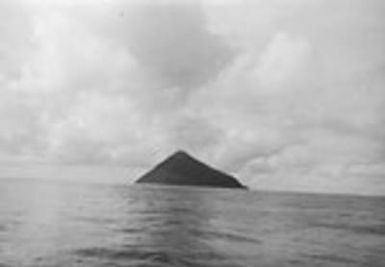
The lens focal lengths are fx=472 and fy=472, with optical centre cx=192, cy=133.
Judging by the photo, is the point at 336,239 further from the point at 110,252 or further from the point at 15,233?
the point at 15,233

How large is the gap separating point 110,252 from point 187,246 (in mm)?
5648

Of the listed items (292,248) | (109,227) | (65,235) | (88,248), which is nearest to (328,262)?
(292,248)

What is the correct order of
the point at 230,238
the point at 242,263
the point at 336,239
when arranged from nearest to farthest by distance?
the point at 242,263
the point at 230,238
the point at 336,239

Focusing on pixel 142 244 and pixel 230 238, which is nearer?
pixel 142 244

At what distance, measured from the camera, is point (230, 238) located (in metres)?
36.5

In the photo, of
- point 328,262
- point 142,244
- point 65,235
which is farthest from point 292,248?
point 65,235

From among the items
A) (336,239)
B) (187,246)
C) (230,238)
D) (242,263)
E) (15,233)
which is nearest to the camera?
(242,263)

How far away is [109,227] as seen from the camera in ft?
138

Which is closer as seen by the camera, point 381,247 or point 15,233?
point 15,233

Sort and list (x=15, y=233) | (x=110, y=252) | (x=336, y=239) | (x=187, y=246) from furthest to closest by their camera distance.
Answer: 1. (x=336, y=239)
2. (x=15, y=233)
3. (x=187, y=246)
4. (x=110, y=252)

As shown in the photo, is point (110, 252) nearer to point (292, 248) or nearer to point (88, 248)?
point (88, 248)

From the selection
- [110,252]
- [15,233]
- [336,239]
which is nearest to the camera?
[110,252]

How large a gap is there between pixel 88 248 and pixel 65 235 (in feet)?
21.7

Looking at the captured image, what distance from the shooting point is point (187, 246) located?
3102 cm
